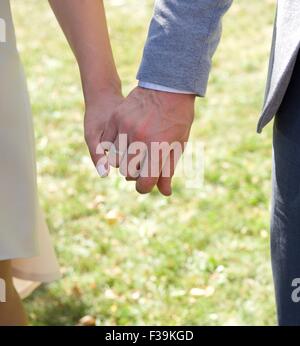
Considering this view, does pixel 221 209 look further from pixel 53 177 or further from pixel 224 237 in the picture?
pixel 53 177

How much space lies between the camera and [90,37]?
6.97 ft

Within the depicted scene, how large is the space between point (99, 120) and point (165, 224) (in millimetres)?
2279

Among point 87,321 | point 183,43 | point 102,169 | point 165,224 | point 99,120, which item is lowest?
point 87,321

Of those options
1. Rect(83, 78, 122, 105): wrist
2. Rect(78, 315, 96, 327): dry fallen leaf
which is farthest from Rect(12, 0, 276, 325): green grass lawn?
Rect(83, 78, 122, 105): wrist

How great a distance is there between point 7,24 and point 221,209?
7.64 feet

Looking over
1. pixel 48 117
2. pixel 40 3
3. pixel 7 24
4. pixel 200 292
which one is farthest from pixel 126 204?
pixel 40 3

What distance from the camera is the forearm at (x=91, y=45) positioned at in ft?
6.85

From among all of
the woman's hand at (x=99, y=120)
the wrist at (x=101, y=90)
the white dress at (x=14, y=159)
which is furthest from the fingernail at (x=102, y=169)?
the white dress at (x=14, y=159)

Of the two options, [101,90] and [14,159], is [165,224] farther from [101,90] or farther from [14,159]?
[101,90]

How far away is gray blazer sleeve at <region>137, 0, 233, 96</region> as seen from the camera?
179cm

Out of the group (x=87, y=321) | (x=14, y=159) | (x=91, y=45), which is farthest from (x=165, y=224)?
(x=91, y=45)

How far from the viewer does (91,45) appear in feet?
6.93

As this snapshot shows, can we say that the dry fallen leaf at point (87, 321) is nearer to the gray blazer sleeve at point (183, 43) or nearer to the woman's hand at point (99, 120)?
the woman's hand at point (99, 120)

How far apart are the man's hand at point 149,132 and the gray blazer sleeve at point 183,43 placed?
0.04 m
